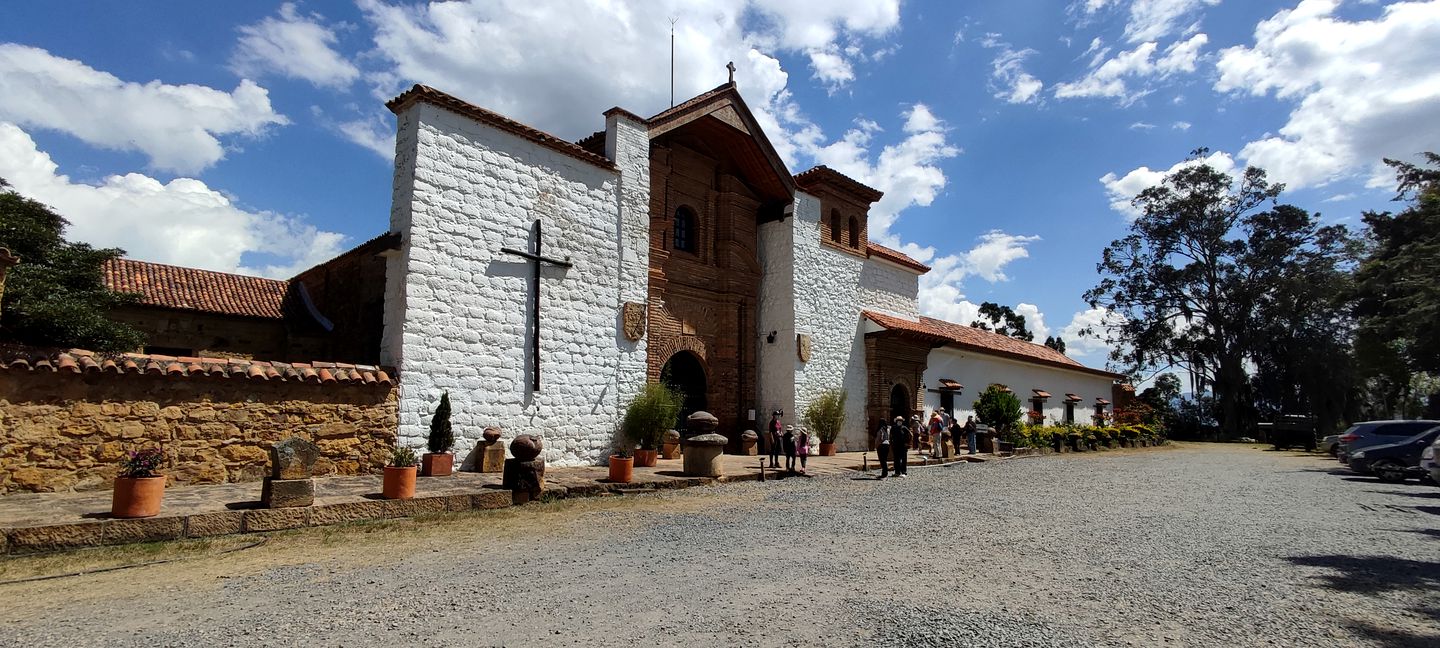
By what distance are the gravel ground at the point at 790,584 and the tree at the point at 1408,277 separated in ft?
44.0

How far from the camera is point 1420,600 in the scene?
5160 mm

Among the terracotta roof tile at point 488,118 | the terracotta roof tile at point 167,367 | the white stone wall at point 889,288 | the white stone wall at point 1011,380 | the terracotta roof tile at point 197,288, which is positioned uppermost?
the terracotta roof tile at point 488,118

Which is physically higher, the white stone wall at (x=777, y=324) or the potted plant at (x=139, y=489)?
the white stone wall at (x=777, y=324)

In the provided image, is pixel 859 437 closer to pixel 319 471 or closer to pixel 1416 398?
pixel 319 471

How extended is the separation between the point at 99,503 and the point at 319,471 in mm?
3052

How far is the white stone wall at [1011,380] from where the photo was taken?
24.0 meters

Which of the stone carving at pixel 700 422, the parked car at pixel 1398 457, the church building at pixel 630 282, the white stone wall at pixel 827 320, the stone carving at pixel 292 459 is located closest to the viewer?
the stone carving at pixel 292 459

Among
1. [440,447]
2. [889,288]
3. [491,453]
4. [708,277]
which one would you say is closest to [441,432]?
[440,447]

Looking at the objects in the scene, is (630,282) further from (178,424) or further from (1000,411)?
(1000,411)

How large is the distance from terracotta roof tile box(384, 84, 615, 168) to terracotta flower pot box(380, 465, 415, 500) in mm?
6861

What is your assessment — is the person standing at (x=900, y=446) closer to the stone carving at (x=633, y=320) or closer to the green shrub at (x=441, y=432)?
the stone carving at (x=633, y=320)

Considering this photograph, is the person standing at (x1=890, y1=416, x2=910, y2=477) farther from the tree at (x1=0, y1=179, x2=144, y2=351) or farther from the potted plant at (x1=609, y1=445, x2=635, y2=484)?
the tree at (x1=0, y1=179, x2=144, y2=351)

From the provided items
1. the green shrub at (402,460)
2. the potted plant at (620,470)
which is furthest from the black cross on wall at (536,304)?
the green shrub at (402,460)

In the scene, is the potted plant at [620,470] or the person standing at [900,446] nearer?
the potted plant at [620,470]
